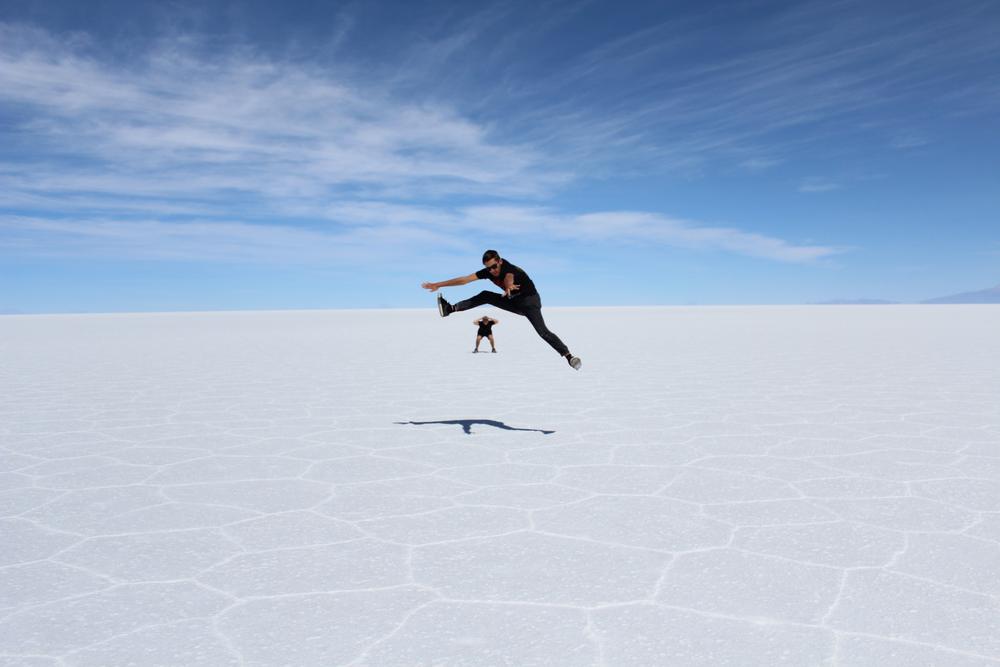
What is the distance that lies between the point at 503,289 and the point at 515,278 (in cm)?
13

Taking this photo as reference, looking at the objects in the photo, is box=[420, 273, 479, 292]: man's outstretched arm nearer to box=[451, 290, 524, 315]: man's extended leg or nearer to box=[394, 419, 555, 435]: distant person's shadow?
box=[451, 290, 524, 315]: man's extended leg

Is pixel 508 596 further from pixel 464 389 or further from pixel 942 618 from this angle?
pixel 464 389

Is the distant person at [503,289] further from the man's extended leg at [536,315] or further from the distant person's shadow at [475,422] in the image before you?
the distant person's shadow at [475,422]

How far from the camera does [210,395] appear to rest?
7879mm

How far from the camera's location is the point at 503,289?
219 inches

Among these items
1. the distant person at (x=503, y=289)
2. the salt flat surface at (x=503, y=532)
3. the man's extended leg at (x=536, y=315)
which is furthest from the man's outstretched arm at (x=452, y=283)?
the salt flat surface at (x=503, y=532)

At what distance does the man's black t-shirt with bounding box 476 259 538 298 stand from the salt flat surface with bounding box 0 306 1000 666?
106 centimetres

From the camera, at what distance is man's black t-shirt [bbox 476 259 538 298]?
5452 millimetres

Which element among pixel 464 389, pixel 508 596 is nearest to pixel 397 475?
pixel 508 596

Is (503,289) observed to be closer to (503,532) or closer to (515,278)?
(515,278)

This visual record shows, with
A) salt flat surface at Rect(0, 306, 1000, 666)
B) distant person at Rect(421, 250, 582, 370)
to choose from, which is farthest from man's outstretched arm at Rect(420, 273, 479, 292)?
salt flat surface at Rect(0, 306, 1000, 666)

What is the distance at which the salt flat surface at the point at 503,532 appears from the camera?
2.25 meters

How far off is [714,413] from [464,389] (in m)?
2.99

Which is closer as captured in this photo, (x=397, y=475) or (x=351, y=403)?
(x=397, y=475)
